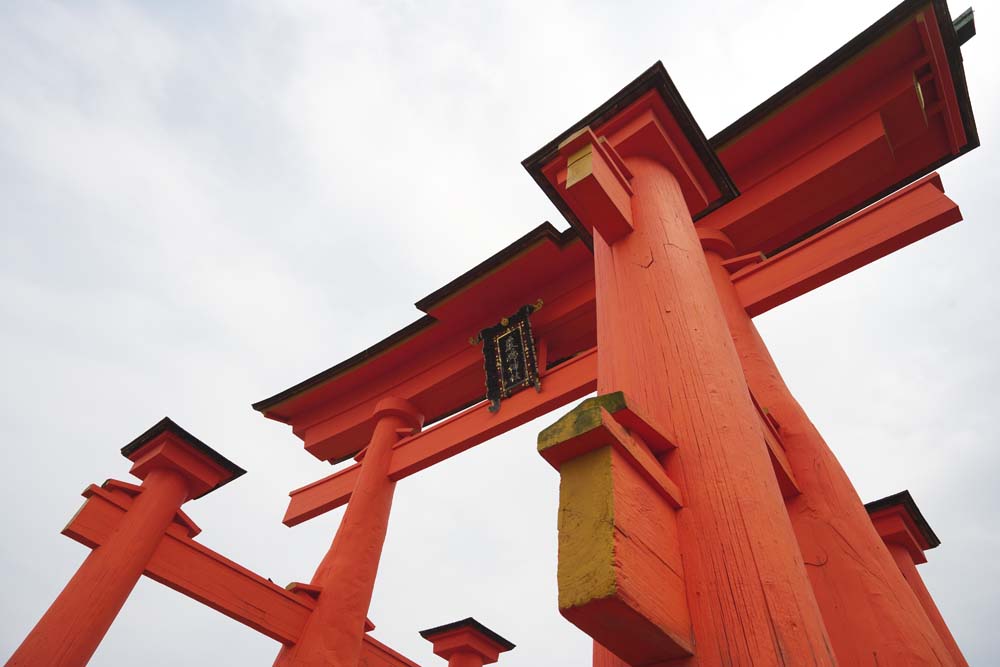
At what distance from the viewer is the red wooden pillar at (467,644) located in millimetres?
5574

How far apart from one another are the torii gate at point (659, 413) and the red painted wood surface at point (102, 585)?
0.04ft

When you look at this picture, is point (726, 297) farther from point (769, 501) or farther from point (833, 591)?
point (769, 501)

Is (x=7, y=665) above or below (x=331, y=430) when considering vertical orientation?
below

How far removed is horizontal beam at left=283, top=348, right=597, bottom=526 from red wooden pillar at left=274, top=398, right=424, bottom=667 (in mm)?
192

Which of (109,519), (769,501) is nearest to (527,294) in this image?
(109,519)

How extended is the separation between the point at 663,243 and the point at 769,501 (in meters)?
0.98

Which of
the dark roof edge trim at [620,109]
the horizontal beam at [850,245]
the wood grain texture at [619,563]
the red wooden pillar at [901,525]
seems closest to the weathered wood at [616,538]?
the wood grain texture at [619,563]

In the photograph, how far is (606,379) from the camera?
5.46 feet

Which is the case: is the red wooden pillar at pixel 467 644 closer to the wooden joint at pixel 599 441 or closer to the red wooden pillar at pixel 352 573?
the red wooden pillar at pixel 352 573

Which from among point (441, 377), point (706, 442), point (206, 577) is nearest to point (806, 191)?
point (706, 442)

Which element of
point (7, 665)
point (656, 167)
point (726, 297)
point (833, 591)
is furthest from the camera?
point (726, 297)

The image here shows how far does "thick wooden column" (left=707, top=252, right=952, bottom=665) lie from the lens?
170 centimetres

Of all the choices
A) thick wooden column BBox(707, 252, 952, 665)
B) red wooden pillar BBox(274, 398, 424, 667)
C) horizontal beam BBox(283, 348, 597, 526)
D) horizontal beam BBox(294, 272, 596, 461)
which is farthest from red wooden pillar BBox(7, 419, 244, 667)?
thick wooden column BBox(707, 252, 952, 665)

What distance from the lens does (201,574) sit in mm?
3816
